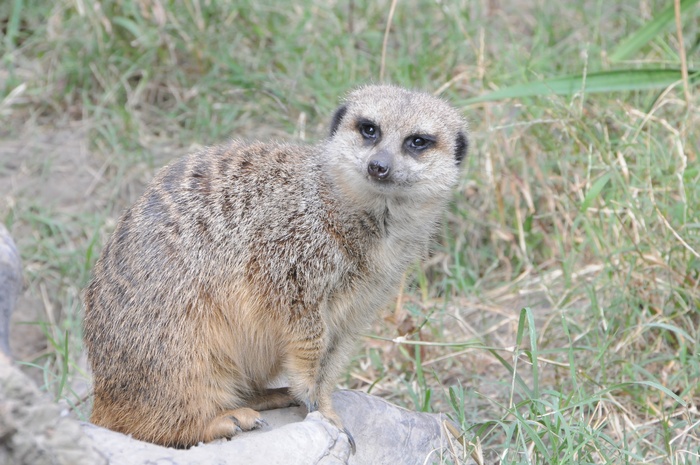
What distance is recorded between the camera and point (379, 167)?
2693mm

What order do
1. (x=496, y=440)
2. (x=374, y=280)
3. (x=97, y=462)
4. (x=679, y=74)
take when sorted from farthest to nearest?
(x=679, y=74), (x=496, y=440), (x=374, y=280), (x=97, y=462)

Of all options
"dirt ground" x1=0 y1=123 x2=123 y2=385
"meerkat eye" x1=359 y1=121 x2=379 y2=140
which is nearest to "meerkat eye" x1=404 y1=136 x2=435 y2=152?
"meerkat eye" x1=359 y1=121 x2=379 y2=140

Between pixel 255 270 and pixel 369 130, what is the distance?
1.85 feet

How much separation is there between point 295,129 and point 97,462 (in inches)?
118

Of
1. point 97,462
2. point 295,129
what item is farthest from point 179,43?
point 97,462

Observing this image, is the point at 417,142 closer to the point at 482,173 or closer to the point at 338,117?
the point at 338,117

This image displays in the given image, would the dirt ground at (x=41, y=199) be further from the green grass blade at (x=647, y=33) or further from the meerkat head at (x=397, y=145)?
the green grass blade at (x=647, y=33)

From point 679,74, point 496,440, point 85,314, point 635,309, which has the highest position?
point 679,74

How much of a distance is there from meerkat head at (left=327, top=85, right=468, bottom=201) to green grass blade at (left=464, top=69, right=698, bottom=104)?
103 centimetres

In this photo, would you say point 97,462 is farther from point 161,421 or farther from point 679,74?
point 679,74

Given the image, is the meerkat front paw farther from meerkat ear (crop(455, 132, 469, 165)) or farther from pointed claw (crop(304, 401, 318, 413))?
meerkat ear (crop(455, 132, 469, 165))

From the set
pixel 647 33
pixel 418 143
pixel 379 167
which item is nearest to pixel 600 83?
pixel 647 33

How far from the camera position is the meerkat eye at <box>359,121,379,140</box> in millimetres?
2887

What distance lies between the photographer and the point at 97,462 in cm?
193
